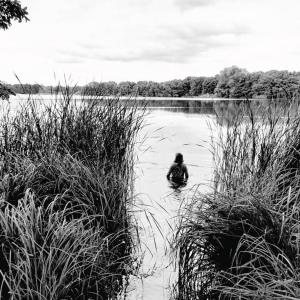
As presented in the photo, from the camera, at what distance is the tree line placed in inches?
242

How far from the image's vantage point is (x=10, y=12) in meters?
9.92

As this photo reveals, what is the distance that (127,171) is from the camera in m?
5.29

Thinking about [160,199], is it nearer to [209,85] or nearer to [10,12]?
[10,12]

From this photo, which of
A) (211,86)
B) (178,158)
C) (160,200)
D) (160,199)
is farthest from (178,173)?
(211,86)

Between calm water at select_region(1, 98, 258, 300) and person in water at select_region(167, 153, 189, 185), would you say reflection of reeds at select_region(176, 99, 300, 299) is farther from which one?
person in water at select_region(167, 153, 189, 185)

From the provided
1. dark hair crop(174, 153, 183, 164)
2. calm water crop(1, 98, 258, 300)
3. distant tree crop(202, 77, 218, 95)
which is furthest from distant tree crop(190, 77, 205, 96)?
dark hair crop(174, 153, 183, 164)

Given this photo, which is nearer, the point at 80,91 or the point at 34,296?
the point at 34,296

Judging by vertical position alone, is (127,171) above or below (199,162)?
above

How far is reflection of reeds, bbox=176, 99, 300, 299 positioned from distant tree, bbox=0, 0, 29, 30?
757cm

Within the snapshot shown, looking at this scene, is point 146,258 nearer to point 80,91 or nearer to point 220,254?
point 220,254

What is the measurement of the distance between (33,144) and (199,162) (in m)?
12.2

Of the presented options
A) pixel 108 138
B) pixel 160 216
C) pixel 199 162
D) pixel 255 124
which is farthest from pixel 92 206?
pixel 199 162

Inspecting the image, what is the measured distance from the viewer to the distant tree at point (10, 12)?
9789 millimetres

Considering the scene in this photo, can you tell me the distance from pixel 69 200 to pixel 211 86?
403ft
